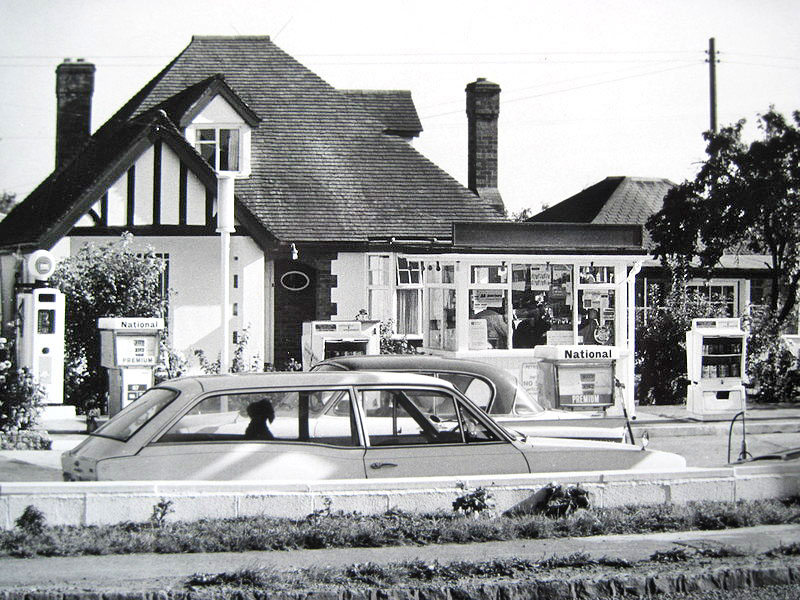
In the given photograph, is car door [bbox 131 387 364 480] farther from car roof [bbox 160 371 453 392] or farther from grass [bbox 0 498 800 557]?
grass [bbox 0 498 800 557]

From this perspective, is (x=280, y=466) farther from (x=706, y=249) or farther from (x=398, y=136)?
(x=398, y=136)

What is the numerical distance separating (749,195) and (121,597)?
19.3m

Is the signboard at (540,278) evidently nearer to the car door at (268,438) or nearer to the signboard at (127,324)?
the signboard at (127,324)

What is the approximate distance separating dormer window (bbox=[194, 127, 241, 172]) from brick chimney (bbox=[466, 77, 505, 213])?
7.20m

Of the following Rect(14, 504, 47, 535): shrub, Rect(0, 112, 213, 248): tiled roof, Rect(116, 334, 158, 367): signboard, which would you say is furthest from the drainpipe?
Rect(14, 504, 47, 535): shrub

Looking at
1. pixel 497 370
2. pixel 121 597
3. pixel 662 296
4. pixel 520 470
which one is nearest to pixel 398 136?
pixel 662 296

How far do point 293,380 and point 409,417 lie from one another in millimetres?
1009

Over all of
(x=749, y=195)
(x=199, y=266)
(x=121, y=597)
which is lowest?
(x=121, y=597)

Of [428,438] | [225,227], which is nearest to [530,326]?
[225,227]

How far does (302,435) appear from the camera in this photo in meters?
8.28

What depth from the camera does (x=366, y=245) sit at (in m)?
23.3

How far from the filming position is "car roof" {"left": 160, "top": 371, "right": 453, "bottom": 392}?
818 cm

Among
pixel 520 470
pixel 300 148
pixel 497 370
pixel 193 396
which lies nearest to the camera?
pixel 193 396

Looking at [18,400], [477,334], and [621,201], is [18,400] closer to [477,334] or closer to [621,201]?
[477,334]
